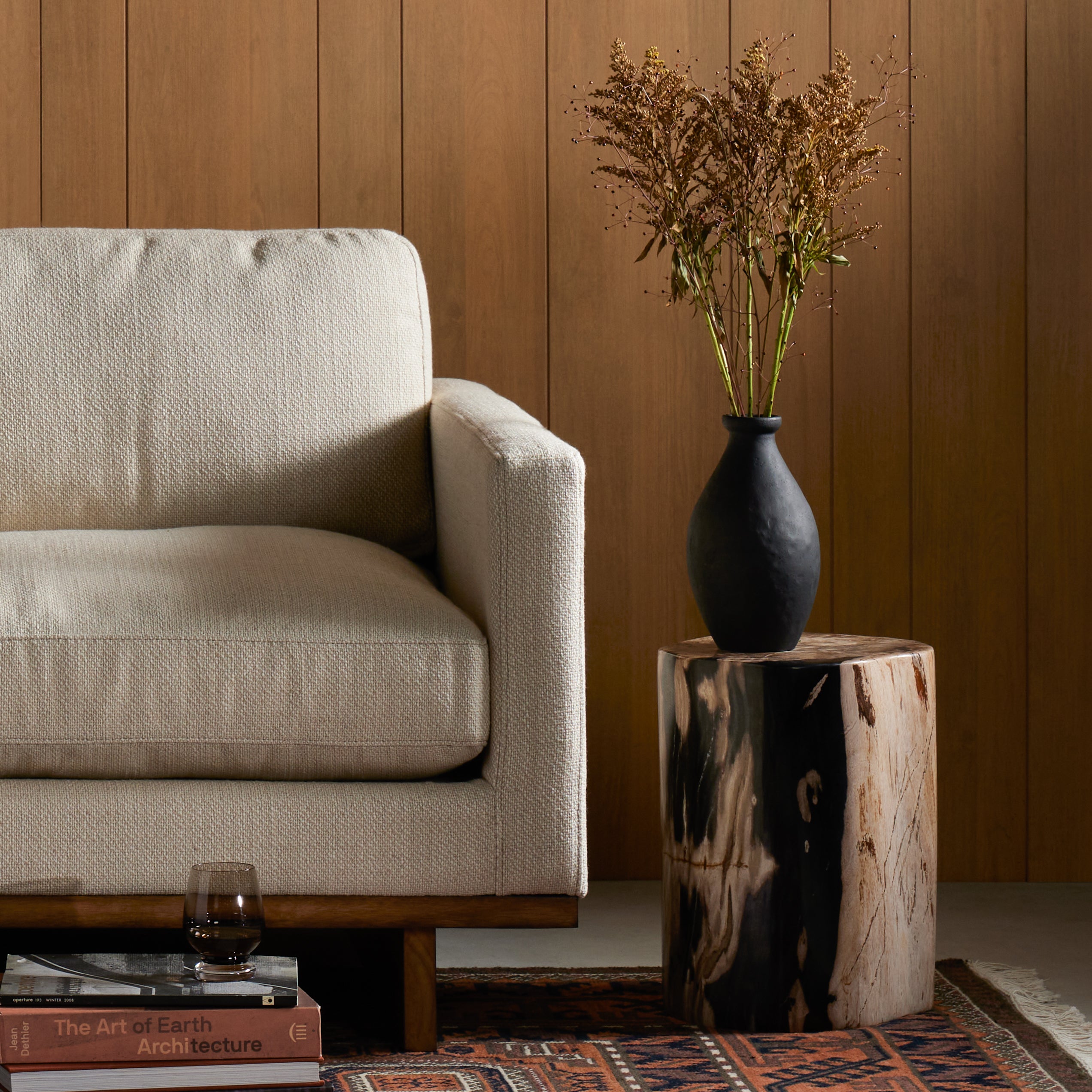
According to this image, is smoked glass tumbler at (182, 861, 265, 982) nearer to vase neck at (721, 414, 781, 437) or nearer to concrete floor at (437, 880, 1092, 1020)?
concrete floor at (437, 880, 1092, 1020)

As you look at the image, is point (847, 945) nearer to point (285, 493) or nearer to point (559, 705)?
point (559, 705)

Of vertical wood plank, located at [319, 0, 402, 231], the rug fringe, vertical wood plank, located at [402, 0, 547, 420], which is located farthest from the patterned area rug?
vertical wood plank, located at [319, 0, 402, 231]

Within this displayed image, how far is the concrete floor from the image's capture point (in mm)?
Result: 1767

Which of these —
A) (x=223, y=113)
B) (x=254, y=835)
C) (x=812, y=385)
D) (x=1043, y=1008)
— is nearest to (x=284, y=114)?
(x=223, y=113)

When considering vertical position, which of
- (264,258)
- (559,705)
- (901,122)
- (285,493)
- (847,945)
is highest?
(901,122)

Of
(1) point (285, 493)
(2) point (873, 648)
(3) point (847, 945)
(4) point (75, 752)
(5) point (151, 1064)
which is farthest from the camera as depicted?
(1) point (285, 493)

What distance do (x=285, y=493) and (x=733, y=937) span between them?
30.3 inches

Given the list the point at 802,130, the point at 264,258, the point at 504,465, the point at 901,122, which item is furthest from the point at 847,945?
the point at 901,122

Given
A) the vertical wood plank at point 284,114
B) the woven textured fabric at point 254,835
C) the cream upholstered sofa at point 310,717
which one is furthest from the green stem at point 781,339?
the vertical wood plank at point 284,114

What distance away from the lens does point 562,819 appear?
4.44ft

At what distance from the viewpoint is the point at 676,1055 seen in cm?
140

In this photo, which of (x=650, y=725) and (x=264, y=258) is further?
(x=650, y=725)

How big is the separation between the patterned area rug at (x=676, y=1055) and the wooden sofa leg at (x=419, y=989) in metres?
0.02

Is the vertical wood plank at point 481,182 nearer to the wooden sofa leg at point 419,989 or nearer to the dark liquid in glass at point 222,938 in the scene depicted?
the wooden sofa leg at point 419,989
